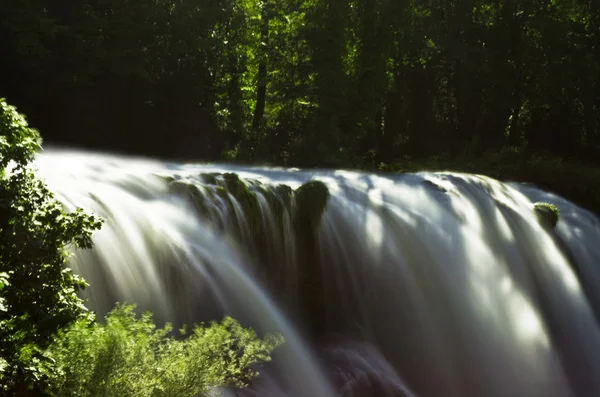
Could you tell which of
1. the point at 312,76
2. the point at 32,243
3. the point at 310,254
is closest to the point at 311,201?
the point at 310,254

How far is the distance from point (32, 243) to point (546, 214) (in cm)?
1766

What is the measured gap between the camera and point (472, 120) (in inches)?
1710

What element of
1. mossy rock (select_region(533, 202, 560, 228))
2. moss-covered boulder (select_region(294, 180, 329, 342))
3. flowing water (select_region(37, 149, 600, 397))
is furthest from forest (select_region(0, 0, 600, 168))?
moss-covered boulder (select_region(294, 180, 329, 342))

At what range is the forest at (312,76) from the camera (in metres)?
33.9

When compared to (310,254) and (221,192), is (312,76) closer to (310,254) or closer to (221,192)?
(310,254)

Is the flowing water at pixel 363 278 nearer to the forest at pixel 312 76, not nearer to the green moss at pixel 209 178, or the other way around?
the green moss at pixel 209 178

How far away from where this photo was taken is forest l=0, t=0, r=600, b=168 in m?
33.9

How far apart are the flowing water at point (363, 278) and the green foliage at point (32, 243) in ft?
4.92

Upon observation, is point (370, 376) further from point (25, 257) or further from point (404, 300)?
point (25, 257)

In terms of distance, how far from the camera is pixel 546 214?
78.6 ft

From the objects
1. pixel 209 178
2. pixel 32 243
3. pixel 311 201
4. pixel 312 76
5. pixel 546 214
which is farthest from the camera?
pixel 312 76

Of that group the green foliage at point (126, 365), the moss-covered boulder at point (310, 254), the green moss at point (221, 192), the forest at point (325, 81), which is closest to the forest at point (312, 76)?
the forest at point (325, 81)

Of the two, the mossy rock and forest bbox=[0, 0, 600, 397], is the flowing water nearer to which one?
the mossy rock

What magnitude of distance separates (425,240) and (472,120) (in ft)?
81.8
